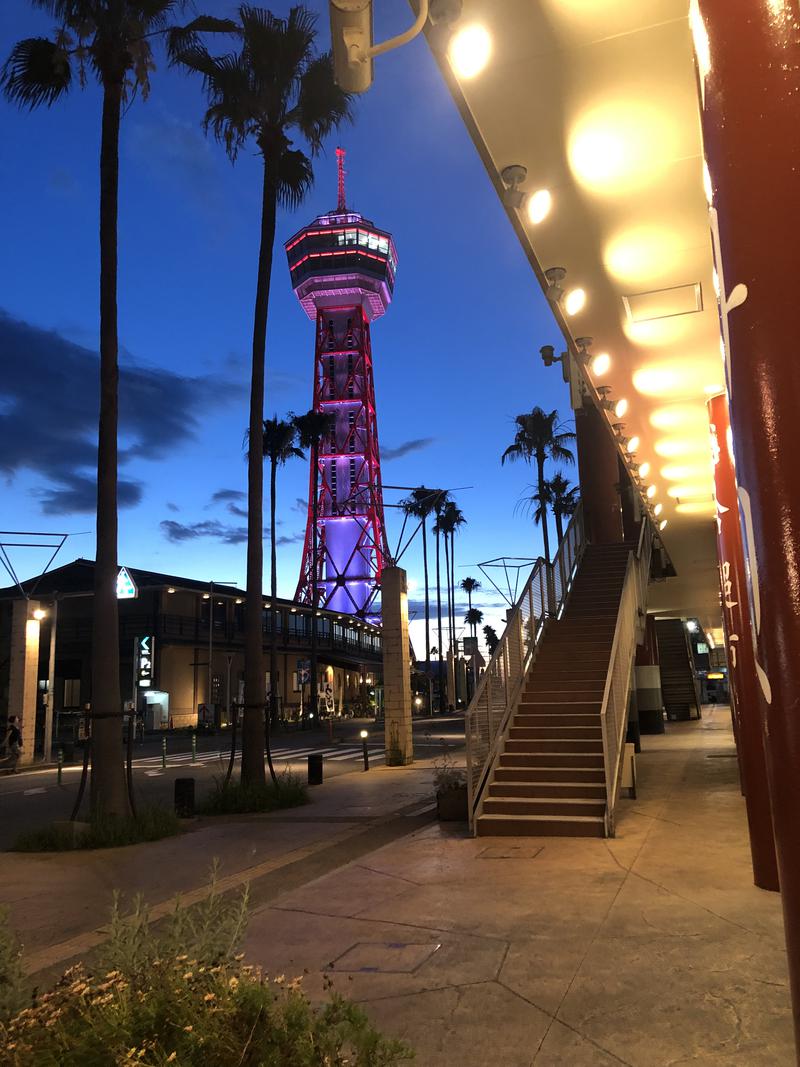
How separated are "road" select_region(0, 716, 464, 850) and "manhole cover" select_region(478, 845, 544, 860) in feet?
22.1

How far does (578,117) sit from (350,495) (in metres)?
92.5

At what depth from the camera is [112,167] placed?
43.0 ft

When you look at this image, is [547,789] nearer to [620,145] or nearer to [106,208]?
[620,145]

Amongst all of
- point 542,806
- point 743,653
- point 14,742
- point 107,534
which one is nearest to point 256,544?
point 107,534

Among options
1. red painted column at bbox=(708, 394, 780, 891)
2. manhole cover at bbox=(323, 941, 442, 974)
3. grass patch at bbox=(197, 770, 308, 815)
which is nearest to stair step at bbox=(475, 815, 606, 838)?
red painted column at bbox=(708, 394, 780, 891)

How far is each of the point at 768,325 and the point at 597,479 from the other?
23.7 metres

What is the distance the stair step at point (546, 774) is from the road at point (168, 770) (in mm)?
6128

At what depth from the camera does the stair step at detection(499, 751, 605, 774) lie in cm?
1168

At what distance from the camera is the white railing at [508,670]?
37.7 feet

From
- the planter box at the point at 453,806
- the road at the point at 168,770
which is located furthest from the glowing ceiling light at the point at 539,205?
the road at the point at 168,770

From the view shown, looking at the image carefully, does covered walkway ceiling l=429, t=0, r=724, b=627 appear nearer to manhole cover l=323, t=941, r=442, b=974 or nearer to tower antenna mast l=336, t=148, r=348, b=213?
Result: manhole cover l=323, t=941, r=442, b=974

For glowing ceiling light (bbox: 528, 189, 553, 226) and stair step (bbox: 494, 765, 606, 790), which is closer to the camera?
glowing ceiling light (bbox: 528, 189, 553, 226)

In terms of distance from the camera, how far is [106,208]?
13023 millimetres

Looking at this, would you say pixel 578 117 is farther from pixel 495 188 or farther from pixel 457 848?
pixel 457 848
